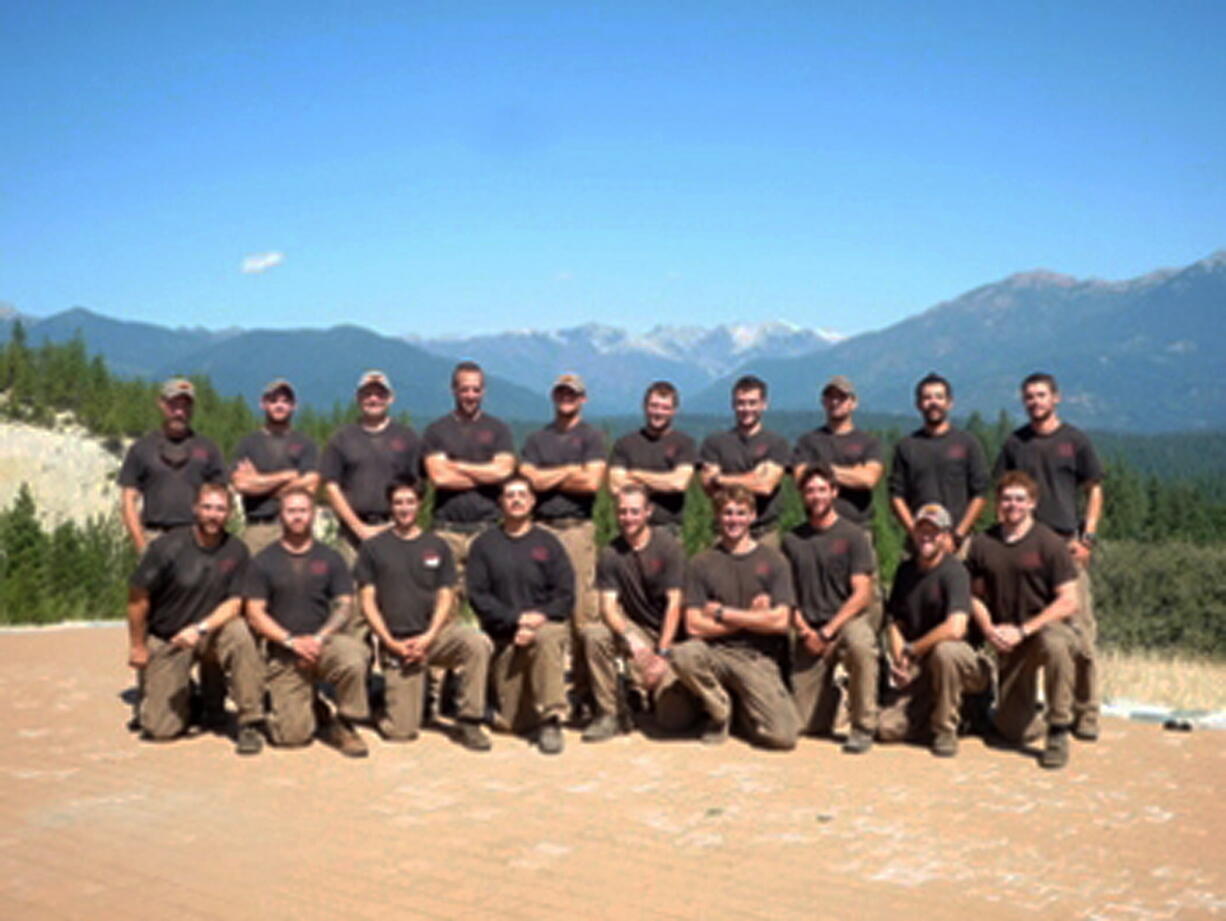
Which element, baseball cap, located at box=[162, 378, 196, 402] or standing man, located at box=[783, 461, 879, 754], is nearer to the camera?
standing man, located at box=[783, 461, 879, 754]

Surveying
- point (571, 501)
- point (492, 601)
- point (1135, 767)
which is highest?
point (571, 501)

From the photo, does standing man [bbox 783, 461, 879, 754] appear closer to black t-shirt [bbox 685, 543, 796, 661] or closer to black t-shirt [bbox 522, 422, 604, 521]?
black t-shirt [bbox 685, 543, 796, 661]

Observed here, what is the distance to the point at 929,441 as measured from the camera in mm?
9469

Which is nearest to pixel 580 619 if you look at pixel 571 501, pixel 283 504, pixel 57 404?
pixel 571 501

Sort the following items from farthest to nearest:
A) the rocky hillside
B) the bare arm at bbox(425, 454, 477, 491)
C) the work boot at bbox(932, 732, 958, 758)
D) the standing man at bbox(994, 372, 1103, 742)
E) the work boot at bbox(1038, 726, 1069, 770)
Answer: the rocky hillside < the bare arm at bbox(425, 454, 477, 491) < the standing man at bbox(994, 372, 1103, 742) < the work boot at bbox(932, 732, 958, 758) < the work boot at bbox(1038, 726, 1069, 770)

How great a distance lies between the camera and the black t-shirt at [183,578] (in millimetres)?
8562

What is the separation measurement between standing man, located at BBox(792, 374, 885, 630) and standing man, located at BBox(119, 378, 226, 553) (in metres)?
4.70

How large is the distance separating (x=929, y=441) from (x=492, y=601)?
3619 mm

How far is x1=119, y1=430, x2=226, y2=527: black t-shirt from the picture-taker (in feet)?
31.1

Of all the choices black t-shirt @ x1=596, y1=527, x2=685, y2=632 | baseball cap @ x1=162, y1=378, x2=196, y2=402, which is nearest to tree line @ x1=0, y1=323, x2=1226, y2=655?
black t-shirt @ x1=596, y1=527, x2=685, y2=632

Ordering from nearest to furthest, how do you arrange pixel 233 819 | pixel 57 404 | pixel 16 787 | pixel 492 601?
pixel 233 819 < pixel 16 787 < pixel 492 601 < pixel 57 404

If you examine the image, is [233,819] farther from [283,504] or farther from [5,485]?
[5,485]

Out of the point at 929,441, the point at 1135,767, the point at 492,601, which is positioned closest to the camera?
the point at 1135,767

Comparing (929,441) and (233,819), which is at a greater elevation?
(929,441)
